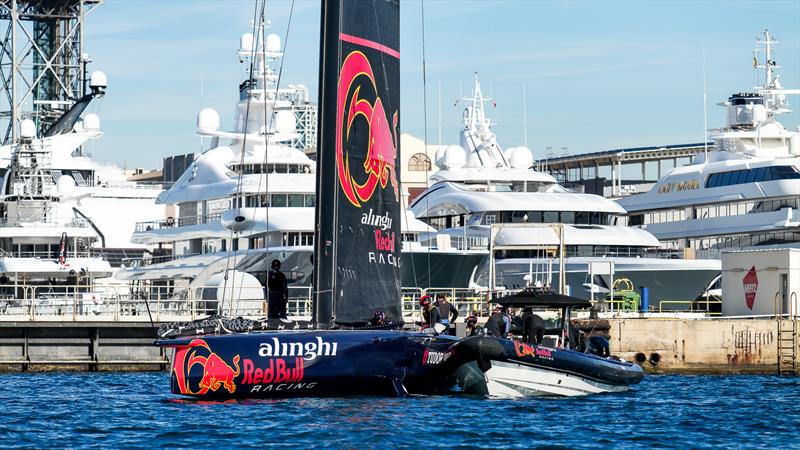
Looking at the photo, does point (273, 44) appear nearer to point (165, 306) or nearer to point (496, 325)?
point (165, 306)

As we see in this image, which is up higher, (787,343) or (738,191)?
(738,191)

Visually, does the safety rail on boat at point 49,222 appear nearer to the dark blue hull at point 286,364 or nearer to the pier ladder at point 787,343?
the pier ladder at point 787,343

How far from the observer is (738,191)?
67438 millimetres

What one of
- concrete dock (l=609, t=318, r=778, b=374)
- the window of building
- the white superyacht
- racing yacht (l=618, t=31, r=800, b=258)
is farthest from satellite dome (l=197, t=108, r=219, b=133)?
the window of building

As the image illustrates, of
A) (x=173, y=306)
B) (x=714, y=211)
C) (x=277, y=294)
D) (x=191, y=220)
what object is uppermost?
(x=714, y=211)

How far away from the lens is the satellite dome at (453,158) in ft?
242

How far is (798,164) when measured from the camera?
6575cm

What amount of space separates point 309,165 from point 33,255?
535 inches

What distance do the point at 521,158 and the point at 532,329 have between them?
4643 cm

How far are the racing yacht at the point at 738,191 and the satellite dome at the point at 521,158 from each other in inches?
239

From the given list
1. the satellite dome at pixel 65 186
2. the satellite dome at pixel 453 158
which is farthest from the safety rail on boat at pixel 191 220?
the satellite dome at pixel 453 158

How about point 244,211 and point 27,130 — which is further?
point 27,130

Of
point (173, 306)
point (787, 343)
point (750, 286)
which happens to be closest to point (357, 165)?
point (787, 343)

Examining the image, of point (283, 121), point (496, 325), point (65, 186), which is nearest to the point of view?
point (496, 325)
